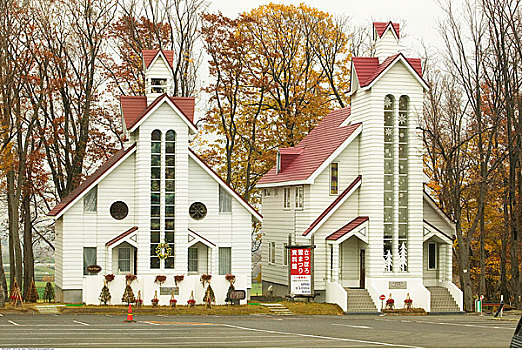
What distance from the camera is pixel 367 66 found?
4612 centimetres

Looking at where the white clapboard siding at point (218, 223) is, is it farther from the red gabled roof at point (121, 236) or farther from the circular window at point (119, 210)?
the circular window at point (119, 210)


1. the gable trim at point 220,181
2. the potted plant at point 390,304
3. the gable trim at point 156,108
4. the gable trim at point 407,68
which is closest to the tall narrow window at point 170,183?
the gable trim at point 156,108

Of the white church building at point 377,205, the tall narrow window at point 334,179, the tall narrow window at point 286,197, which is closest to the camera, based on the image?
the white church building at point 377,205

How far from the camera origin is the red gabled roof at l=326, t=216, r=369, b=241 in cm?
4431

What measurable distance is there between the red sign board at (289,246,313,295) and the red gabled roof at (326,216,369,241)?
1.45 m

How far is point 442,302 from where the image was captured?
45.3 metres

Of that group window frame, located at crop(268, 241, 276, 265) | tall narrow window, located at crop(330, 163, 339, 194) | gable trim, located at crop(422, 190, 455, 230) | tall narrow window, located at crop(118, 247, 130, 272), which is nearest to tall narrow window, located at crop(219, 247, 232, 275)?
tall narrow window, located at crop(118, 247, 130, 272)

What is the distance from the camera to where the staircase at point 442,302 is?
147ft

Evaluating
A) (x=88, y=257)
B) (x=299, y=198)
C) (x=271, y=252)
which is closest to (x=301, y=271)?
(x=299, y=198)

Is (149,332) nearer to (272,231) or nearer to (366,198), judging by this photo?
(366,198)

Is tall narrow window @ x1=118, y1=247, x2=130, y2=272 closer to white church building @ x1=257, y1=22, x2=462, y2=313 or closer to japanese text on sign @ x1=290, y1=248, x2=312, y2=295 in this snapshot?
japanese text on sign @ x1=290, y1=248, x2=312, y2=295

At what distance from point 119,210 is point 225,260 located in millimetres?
6236

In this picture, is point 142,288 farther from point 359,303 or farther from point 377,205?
point 377,205

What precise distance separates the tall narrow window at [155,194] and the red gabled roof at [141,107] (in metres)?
1.51
